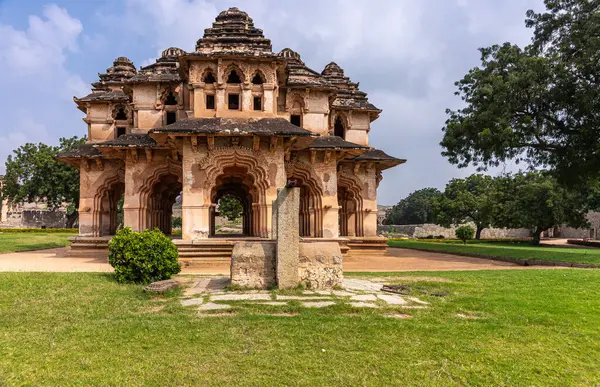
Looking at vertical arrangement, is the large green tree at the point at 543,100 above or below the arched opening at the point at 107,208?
above

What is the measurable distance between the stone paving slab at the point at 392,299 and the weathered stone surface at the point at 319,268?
100cm

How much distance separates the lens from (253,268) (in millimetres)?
8203

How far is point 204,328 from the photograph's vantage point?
17.7 ft

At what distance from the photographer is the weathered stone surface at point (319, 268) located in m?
8.20

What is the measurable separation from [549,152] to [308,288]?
16.7 metres

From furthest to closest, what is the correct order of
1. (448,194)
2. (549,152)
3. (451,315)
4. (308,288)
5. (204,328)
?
(448,194)
(549,152)
(308,288)
(451,315)
(204,328)

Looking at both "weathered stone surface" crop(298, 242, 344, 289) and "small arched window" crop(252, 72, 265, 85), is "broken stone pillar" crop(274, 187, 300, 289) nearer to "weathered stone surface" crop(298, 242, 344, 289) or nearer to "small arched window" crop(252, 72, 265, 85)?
"weathered stone surface" crop(298, 242, 344, 289)

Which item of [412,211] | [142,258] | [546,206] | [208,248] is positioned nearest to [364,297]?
[142,258]

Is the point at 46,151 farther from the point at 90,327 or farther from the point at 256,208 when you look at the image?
the point at 90,327

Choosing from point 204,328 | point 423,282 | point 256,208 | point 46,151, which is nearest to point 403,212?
point 46,151

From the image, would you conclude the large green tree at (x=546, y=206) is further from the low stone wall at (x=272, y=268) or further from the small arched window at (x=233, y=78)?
the low stone wall at (x=272, y=268)

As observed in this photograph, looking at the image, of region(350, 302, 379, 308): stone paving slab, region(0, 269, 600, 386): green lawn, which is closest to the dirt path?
region(0, 269, 600, 386): green lawn

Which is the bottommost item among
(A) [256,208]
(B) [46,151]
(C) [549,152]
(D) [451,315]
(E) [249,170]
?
(D) [451,315]

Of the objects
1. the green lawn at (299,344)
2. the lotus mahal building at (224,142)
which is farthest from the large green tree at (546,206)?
the green lawn at (299,344)
